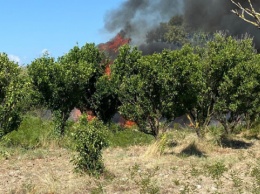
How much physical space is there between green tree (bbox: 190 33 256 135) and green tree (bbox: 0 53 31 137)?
8.44 metres

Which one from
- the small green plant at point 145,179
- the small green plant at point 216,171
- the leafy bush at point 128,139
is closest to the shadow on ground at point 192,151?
the leafy bush at point 128,139

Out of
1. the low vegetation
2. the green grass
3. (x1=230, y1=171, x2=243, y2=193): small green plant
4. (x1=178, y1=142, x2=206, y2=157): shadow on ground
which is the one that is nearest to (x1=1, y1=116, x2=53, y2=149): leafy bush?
the low vegetation

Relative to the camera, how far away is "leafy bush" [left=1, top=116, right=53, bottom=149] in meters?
21.2

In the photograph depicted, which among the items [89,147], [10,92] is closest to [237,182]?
[89,147]

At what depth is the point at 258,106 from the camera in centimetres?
2236

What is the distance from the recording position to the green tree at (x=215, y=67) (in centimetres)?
2103

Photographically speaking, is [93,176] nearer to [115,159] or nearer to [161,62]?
[115,159]

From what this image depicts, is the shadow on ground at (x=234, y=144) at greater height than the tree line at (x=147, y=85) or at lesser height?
lesser

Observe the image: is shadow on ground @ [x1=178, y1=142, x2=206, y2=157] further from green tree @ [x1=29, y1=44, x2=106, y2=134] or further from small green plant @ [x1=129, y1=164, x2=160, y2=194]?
green tree @ [x1=29, y1=44, x2=106, y2=134]

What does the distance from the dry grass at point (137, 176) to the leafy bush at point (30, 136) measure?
15.9 feet

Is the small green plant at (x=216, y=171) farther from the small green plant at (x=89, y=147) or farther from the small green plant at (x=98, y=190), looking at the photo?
the small green plant at (x=98, y=190)

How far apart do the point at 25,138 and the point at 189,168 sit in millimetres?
12347

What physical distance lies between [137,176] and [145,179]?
0.88m

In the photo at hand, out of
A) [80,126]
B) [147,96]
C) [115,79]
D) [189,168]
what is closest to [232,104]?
[147,96]
